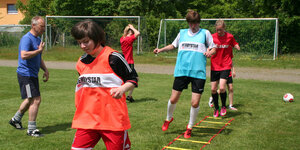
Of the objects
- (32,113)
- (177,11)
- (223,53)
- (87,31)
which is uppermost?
(177,11)

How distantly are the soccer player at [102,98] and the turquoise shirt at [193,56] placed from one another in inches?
113

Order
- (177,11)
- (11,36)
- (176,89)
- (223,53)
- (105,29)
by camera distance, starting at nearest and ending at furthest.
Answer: (176,89), (223,53), (105,29), (11,36), (177,11)

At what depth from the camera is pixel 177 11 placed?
34.2 metres

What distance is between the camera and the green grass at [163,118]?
587 cm

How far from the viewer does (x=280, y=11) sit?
24578 millimetres

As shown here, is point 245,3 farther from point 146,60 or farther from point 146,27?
point 146,60

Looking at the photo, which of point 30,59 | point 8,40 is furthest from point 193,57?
point 8,40

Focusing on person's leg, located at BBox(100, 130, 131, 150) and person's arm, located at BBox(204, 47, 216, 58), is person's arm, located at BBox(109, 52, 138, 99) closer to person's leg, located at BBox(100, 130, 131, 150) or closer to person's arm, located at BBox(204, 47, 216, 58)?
person's leg, located at BBox(100, 130, 131, 150)

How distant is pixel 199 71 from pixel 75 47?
61.9 feet

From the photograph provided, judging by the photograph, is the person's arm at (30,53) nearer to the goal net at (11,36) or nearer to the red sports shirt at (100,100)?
the red sports shirt at (100,100)

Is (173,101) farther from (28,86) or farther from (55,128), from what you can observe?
(28,86)

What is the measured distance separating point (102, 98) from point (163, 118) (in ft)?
14.3

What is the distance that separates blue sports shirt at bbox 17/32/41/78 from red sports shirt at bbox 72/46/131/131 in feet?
9.72

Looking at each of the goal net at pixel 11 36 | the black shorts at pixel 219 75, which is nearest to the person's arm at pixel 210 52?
the black shorts at pixel 219 75
